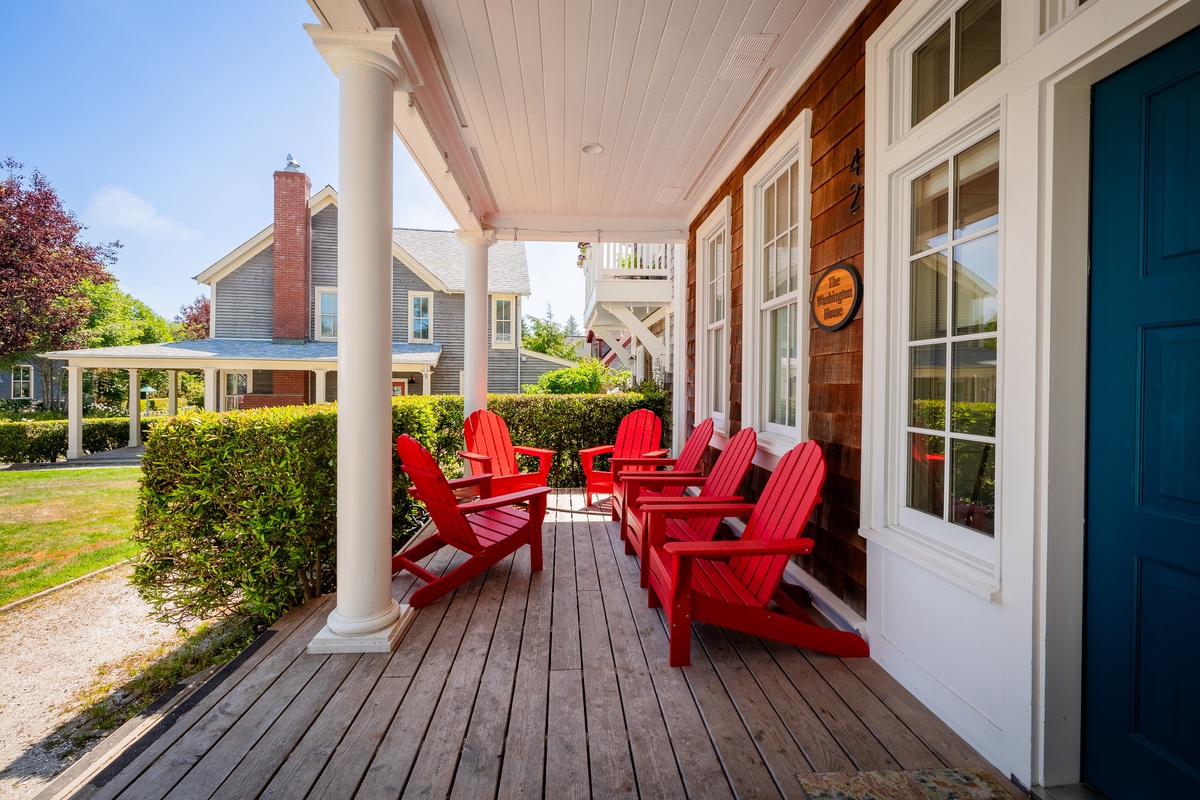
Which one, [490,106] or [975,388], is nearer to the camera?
[975,388]

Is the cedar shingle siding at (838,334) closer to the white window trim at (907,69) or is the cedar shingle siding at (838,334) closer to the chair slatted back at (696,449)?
the white window trim at (907,69)

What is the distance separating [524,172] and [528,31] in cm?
184

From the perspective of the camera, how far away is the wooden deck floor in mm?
1541

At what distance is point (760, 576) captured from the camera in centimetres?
231

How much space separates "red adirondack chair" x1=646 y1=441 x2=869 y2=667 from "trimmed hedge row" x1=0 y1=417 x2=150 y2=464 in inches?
469

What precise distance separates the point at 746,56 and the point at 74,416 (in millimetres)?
13938

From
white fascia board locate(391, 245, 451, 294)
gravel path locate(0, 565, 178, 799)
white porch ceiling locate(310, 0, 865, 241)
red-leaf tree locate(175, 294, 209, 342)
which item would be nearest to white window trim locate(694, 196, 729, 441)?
white porch ceiling locate(310, 0, 865, 241)

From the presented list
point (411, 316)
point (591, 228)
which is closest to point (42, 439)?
point (411, 316)

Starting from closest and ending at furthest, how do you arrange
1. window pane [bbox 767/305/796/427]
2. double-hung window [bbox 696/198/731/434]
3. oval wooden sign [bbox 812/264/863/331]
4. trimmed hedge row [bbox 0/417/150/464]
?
oval wooden sign [bbox 812/264/863/331] → window pane [bbox 767/305/796/427] → double-hung window [bbox 696/198/731/434] → trimmed hedge row [bbox 0/417/150/464]

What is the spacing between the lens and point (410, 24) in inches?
99.3

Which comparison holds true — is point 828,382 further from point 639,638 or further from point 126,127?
point 126,127

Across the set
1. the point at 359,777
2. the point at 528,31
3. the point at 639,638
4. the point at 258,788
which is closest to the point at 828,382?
the point at 639,638

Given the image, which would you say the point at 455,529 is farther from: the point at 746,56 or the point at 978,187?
the point at 746,56

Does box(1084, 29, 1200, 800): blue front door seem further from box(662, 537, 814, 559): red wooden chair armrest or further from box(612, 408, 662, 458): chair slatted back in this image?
box(612, 408, 662, 458): chair slatted back
